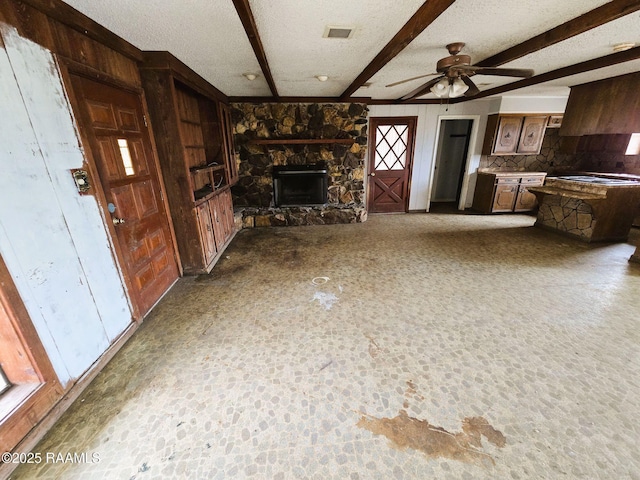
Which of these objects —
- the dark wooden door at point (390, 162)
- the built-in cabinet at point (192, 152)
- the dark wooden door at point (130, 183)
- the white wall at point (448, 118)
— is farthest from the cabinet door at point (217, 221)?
the white wall at point (448, 118)

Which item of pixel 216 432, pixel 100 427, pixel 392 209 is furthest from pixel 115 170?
pixel 392 209

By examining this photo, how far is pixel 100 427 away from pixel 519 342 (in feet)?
9.45

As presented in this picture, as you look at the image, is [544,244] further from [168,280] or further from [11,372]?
[11,372]

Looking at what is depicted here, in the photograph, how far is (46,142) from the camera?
1509 mm

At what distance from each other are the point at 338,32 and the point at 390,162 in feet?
12.8

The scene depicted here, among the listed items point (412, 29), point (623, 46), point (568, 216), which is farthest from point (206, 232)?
point (568, 216)

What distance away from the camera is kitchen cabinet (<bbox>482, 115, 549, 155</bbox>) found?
5203 mm

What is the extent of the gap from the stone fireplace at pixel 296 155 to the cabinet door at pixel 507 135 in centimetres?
280

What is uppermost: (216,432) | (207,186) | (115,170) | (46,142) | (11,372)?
(46,142)

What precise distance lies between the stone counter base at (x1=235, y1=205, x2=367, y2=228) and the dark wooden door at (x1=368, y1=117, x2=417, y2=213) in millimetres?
940

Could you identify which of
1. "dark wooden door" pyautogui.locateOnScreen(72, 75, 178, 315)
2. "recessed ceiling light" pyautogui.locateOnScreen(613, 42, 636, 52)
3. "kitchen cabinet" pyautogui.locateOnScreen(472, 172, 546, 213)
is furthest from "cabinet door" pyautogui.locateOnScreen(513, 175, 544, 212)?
"dark wooden door" pyautogui.locateOnScreen(72, 75, 178, 315)

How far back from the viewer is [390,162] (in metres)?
5.75

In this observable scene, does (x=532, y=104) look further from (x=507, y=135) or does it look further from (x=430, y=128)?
(x=430, y=128)

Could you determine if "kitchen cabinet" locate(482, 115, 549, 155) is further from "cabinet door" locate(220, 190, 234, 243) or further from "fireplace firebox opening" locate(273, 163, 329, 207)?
"cabinet door" locate(220, 190, 234, 243)
